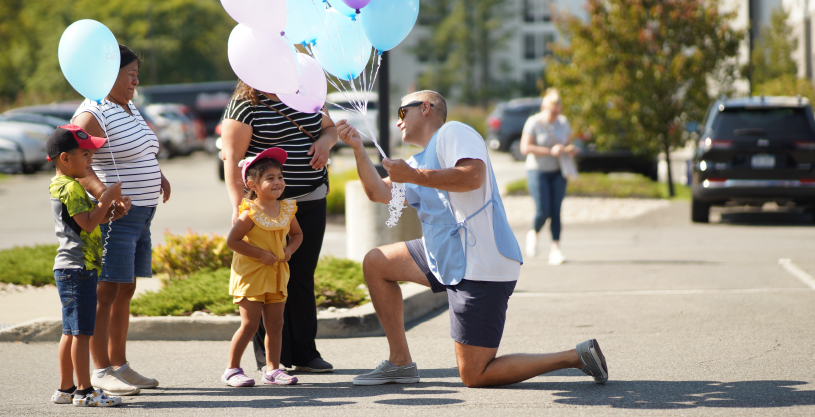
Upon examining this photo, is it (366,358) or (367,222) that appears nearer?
(366,358)

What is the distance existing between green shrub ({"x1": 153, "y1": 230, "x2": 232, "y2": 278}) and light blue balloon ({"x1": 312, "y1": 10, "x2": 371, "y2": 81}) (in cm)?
333

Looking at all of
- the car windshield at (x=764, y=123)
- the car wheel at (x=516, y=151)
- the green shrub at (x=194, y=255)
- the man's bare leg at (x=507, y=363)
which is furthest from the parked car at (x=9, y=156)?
the man's bare leg at (x=507, y=363)

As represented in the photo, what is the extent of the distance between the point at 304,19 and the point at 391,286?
1610 millimetres

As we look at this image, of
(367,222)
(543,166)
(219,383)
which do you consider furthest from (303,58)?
(543,166)

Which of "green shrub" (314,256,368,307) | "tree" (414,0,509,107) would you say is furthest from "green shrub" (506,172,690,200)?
"tree" (414,0,509,107)

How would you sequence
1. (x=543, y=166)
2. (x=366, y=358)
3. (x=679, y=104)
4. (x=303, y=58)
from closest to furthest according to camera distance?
(x=303, y=58)
(x=366, y=358)
(x=543, y=166)
(x=679, y=104)

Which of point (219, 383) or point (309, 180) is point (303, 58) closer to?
point (309, 180)

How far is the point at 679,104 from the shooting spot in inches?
622

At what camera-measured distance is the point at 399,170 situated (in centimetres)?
421

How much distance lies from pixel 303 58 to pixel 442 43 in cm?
6192

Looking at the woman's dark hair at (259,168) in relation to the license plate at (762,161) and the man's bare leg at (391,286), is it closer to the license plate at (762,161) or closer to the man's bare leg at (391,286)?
the man's bare leg at (391,286)

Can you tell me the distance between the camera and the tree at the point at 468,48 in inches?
2522

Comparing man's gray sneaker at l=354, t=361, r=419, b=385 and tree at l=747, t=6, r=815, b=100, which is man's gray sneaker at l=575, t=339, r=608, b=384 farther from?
tree at l=747, t=6, r=815, b=100

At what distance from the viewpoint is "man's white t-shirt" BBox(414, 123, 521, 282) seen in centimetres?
434
